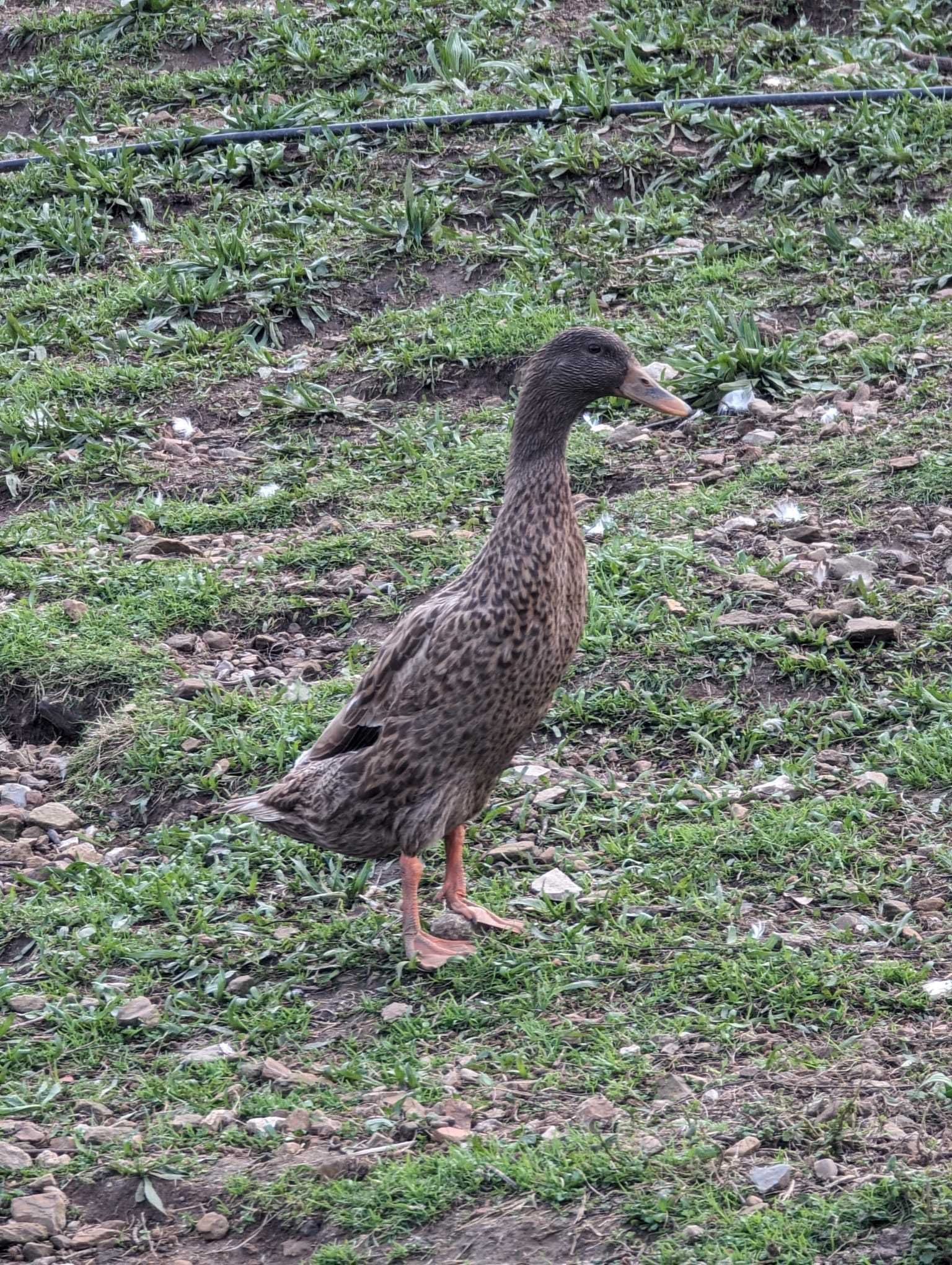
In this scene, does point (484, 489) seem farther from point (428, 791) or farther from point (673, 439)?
point (428, 791)

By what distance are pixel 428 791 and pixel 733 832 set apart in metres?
0.93

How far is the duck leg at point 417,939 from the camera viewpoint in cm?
432

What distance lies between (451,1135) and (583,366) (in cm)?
224

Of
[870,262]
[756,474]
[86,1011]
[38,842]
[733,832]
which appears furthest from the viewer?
[870,262]

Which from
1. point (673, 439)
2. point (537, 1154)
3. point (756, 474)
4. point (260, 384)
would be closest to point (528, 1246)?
point (537, 1154)

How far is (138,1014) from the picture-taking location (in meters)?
4.29

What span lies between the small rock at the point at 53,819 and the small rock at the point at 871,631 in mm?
2621

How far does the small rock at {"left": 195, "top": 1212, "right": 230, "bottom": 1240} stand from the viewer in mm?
→ 3533

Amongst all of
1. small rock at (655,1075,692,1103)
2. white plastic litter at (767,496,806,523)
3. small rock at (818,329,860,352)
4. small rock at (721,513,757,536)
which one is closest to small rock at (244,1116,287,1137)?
small rock at (655,1075,692,1103)

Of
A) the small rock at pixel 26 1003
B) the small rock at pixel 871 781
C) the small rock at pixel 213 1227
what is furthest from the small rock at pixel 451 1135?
the small rock at pixel 871 781

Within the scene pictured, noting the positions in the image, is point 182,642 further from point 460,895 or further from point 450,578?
point 460,895

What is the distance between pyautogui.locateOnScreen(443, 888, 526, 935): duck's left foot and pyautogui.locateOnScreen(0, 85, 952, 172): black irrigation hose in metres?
5.74

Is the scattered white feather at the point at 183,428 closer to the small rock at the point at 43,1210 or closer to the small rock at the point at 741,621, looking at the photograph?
the small rock at the point at 741,621

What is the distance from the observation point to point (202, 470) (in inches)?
287
